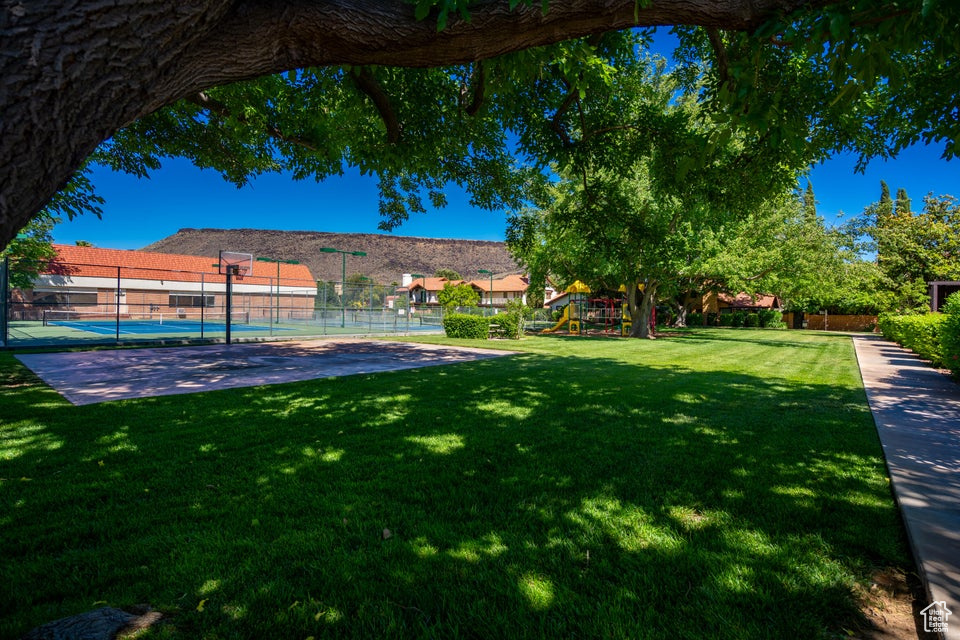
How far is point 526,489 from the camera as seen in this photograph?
130 inches

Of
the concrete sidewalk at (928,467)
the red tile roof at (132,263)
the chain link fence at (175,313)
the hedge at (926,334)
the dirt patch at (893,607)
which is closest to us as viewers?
the dirt patch at (893,607)

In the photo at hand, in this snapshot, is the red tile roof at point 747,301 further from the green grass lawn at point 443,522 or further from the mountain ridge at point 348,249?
the mountain ridge at point 348,249

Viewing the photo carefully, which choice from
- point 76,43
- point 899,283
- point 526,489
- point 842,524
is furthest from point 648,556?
point 899,283

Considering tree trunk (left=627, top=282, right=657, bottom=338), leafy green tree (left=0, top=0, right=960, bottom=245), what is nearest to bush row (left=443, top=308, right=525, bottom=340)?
tree trunk (left=627, top=282, right=657, bottom=338)

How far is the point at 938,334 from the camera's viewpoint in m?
10.9

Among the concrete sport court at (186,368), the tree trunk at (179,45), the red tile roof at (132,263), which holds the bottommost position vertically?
the concrete sport court at (186,368)

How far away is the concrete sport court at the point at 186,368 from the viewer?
7375 millimetres

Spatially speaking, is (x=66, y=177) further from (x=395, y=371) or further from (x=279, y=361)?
(x=279, y=361)

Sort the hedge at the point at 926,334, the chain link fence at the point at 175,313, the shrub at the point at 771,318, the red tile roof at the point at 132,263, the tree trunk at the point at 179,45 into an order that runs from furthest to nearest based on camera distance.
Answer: the shrub at the point at 771,318, the red tile roof at the point at 132,263, the chain link fence at the point at 175,313, the hedge at the point at 926,334, the tree trunk at the point at 179,45

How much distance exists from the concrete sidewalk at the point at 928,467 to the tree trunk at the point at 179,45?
10.6ft

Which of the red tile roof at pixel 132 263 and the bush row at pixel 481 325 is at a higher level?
the red tile roof at pixel 132 263

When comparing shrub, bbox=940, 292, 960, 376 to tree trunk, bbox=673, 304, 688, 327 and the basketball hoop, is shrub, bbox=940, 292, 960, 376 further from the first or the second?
tree trunk, bbox=673, 304, 688, 327

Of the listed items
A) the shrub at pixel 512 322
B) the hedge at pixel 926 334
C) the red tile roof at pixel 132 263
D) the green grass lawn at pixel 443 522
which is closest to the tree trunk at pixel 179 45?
the green grass lawn at pixel 443 522

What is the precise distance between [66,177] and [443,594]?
2.32m
